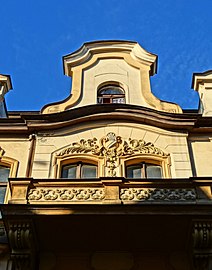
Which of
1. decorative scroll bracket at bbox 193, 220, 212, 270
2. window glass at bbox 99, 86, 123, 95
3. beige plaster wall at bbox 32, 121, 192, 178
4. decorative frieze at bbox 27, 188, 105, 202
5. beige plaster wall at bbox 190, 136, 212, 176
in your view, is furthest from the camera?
window glass at bbox 99, 86, 123, 95

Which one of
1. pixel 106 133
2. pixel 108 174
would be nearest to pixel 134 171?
pixel 108 174

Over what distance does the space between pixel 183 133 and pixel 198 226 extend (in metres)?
3.87

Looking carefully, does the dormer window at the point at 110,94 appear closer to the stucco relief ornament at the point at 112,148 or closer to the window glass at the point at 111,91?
the window glass at the point at 111,91

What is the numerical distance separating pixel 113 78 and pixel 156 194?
5731mm

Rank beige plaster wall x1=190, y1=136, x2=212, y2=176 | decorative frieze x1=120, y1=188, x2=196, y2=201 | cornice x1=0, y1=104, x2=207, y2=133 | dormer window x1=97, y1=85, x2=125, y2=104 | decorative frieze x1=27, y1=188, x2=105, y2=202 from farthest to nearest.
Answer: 1. dormer window x1=97, y1=85, x2=125, y2=104
2. cornice x1=0, y1=104, x2=207, y2=133
3. beige plaster wall x1=190, y1=136, x2=212, y2=176
4. decorative frieze x1=27, y1=188, x2=105, y2=202
5. decorative frieze x1=120, y1=188, x2=196, y2=201

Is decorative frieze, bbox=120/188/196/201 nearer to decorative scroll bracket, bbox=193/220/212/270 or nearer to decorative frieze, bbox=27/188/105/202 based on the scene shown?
decorative frieze, bbox=27/188/105/202

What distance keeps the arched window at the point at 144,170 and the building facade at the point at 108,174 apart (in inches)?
1.1

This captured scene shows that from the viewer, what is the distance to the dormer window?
15511 mm

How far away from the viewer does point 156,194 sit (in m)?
11.3

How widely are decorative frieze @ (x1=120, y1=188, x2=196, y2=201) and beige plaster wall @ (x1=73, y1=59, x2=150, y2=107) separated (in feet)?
14.0

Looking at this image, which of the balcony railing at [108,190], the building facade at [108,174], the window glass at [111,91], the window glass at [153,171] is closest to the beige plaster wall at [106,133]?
the building facade at [108,174]

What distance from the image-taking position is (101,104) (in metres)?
14.2

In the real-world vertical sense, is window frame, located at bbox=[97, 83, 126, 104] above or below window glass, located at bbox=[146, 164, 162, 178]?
above

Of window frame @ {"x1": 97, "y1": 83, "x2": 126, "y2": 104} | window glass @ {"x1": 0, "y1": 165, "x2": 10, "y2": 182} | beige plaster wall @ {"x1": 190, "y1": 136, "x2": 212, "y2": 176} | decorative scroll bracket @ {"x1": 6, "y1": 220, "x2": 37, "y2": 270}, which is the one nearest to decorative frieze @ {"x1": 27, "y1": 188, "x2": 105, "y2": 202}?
decorative scroll bracket @ {"x1": 6, "y1": 220, "x2": 37, "y2": 270}
